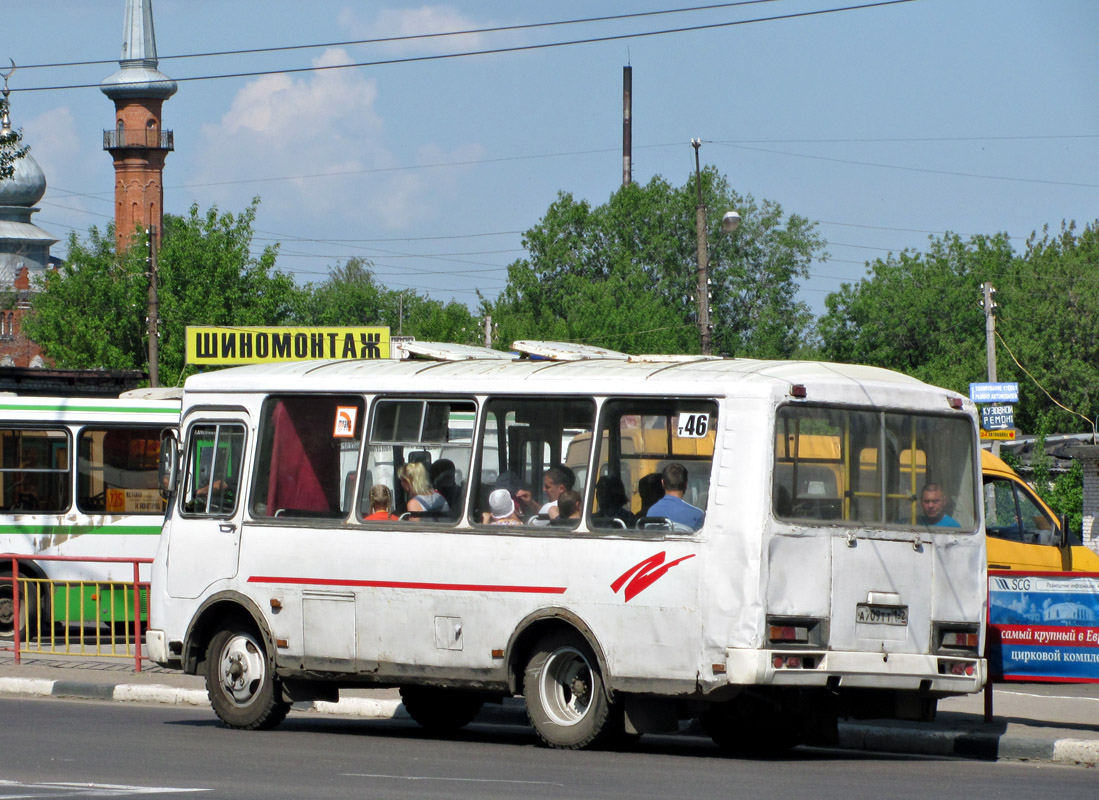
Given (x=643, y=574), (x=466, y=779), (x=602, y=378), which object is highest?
(x=602, y=378)

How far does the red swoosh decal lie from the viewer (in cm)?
1057

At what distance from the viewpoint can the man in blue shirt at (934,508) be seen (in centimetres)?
1100

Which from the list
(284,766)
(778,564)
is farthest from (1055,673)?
(284,766)

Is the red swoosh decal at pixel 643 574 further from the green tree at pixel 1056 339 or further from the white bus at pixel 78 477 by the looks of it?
the green tree at pixel 1056 339

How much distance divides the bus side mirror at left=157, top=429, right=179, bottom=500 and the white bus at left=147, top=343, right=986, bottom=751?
1.68ft

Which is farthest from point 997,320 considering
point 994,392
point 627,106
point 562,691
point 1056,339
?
point 562,691

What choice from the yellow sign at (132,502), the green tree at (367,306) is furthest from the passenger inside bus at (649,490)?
the green tree at (367,306)

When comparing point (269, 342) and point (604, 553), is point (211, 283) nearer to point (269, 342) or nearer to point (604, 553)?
point (269, 342)

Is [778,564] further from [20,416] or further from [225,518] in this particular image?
[20,416]

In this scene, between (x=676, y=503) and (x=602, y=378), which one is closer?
(x=676, y=503)

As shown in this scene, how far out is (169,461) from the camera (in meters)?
13.3

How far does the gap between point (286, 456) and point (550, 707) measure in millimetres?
2845

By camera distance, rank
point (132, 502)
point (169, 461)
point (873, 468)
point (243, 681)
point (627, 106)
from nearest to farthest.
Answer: point (873, 468) < point (243, 681) < point (169, 461) < point (132, 502) < point (627, 106)

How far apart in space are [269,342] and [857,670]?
144 feet
